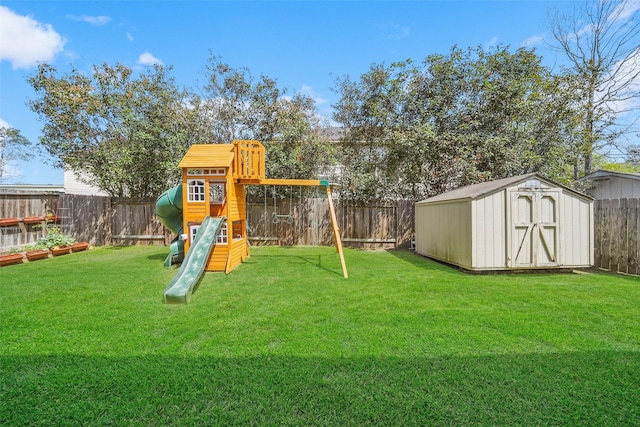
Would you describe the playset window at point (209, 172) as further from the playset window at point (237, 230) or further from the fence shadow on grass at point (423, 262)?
the fence shadow on grass at point (423, 262)

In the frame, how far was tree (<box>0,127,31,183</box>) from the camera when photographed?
1915cm

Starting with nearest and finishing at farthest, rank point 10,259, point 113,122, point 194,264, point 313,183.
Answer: point 194,264
point 313,183
point 10,259
point 113,122

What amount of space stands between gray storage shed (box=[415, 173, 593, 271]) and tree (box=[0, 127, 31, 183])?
88.3 ft

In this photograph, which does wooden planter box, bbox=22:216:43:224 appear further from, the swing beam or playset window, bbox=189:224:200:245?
the swing beam

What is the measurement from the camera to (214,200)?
7059 mm

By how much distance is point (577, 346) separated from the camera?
9.20 feet

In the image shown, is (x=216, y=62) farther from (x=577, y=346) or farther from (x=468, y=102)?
(x=577, y=346)

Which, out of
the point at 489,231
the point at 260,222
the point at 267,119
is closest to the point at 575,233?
the point at 489,231

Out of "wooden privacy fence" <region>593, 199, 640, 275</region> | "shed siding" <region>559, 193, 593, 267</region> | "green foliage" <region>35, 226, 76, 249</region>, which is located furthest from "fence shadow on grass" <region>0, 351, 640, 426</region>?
"green foliage" <region>35, 226, 76, 249</region>

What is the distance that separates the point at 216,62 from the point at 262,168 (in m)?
5.44

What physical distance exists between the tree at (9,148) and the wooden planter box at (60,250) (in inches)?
679

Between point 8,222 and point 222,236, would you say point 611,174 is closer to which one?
point 222,236

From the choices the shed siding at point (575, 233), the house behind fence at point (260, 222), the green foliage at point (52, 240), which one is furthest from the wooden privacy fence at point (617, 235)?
the green foliage at point (52, 240)

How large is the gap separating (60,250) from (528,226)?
1200 cm
